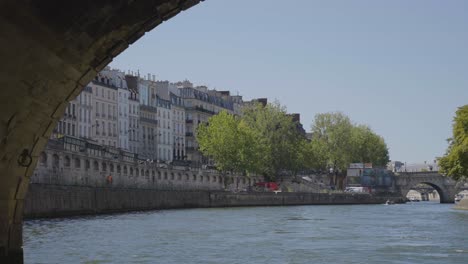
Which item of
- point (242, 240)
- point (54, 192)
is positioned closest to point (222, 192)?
point (54, 192)

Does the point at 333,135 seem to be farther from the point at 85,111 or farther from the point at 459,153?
the point at 459,153

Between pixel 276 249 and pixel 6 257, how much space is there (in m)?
17.4

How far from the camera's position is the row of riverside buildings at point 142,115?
361 ft

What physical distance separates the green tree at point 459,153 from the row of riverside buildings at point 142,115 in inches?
1336

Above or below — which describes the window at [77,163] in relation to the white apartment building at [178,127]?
below

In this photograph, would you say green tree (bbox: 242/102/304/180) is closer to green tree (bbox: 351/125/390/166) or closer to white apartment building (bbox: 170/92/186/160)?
white apartment building (bbox: 170/92/186/160)

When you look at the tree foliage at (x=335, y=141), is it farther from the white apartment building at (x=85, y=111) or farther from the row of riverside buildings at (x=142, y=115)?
the white apartment building at (x=85, y=111)

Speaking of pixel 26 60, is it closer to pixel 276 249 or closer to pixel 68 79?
pixel 68 79

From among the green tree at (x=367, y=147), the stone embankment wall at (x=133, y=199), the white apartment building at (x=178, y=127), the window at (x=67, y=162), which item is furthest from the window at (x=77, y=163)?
the green tree at (x=367, y=147)

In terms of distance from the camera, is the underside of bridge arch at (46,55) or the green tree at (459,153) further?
the green tree at (459,153)

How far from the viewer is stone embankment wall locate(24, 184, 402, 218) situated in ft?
197

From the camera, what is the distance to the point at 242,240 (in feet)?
122

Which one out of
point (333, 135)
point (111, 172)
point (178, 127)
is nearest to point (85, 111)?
point (111, 172)

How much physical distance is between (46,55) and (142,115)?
116 metres
